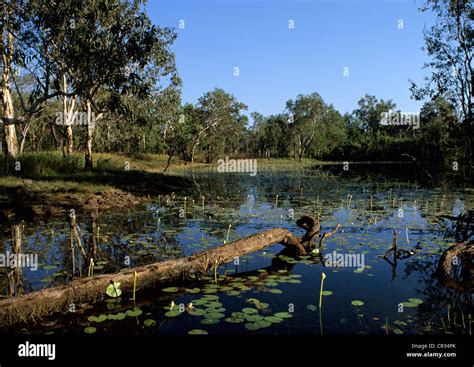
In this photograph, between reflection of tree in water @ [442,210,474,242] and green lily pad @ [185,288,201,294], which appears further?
reflection of tree in water @ [442,210,474,242]

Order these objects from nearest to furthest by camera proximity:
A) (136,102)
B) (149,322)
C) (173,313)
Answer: (149,322), (173,313), (136,102)

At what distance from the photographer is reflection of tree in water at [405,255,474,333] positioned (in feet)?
16.7

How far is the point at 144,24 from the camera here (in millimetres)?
23828

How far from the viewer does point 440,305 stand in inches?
229

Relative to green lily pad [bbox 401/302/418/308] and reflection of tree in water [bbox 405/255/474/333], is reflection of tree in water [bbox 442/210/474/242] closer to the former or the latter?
reflection of tree in water [bbox 405/255/474/333]

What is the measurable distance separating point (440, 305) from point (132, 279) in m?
5.18

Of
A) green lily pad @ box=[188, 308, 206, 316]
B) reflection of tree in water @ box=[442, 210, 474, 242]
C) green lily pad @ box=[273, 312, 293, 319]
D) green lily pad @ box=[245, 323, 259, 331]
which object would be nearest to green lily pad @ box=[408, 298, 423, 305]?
green lily pad @ box=[273, 312, 293, 319]

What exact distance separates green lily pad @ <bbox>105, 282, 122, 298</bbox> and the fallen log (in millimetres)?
100

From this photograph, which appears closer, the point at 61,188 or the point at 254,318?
the point at 254,318

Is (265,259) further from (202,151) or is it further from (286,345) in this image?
(202,151)

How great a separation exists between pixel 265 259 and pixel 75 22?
14.8 meters

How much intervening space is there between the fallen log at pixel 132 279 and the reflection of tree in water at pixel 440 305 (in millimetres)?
2808

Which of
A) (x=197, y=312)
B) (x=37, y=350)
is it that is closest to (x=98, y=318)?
(x=37, y=350)

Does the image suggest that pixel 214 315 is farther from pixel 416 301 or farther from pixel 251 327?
pixel 416 301
